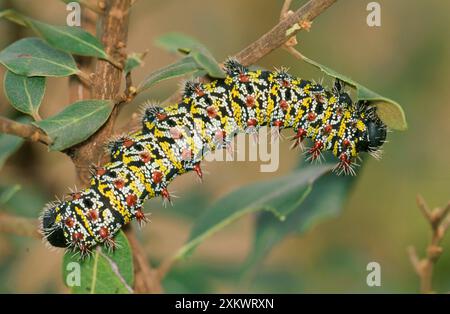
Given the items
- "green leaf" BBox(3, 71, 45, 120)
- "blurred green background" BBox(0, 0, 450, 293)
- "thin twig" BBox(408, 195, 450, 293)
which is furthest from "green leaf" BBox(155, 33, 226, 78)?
"blurred green background" BBox(0, 0, 450, 293)

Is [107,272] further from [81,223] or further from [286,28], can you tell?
[286,28]

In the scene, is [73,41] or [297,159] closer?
[73,41]

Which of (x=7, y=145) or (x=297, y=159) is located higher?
(x=297, y=159)

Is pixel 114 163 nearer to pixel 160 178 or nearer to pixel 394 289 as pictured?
pixel 160 178

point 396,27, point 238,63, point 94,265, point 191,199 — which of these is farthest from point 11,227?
point 396,27

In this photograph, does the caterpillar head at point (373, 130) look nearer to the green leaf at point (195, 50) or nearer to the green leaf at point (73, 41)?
the green leaf at point (195, 50)

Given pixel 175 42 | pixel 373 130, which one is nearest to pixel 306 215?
pixel 373 130

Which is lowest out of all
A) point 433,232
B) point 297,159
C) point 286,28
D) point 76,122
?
point 433,232
